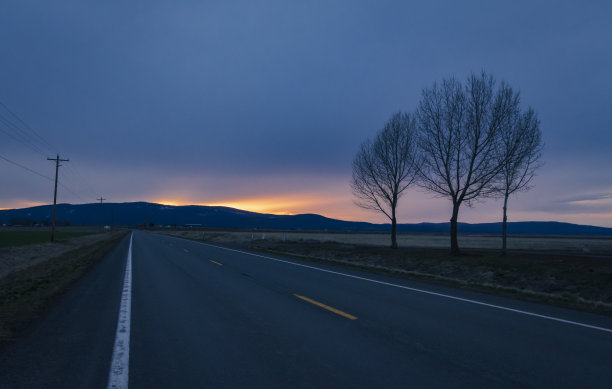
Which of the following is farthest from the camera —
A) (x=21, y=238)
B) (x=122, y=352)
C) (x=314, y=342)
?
(x=21, y=238)

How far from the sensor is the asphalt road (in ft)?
15.3

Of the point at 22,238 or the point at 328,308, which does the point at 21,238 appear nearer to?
the point at 22,238

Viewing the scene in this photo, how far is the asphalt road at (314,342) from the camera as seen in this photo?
4.66 metres

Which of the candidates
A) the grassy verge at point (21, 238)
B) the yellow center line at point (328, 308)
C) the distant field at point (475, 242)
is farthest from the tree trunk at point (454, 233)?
the grassy verge at point (21, 238)

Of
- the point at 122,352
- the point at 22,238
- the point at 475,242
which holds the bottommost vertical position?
the point at 22,238

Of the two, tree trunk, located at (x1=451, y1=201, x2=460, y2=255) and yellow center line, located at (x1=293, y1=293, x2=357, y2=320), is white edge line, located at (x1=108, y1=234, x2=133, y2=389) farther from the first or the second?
tree trunk, located at (x1=451, y1=201, x2=460, y2=255)

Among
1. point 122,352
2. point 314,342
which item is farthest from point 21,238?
point 314,342

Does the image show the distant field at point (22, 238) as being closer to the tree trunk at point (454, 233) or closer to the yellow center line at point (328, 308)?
the yellow center line at point (328, 308)

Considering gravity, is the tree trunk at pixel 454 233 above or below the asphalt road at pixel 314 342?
above

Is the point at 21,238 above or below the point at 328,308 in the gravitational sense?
below

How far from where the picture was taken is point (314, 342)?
6.11m

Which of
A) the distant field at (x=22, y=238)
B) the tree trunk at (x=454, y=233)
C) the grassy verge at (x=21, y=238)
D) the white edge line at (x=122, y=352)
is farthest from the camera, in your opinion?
the distant field at (x=22, y=238)

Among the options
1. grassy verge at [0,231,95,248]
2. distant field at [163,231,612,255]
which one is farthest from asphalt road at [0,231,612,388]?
grassy verge at [0,231,95,248]

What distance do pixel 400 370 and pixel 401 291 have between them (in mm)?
6759
